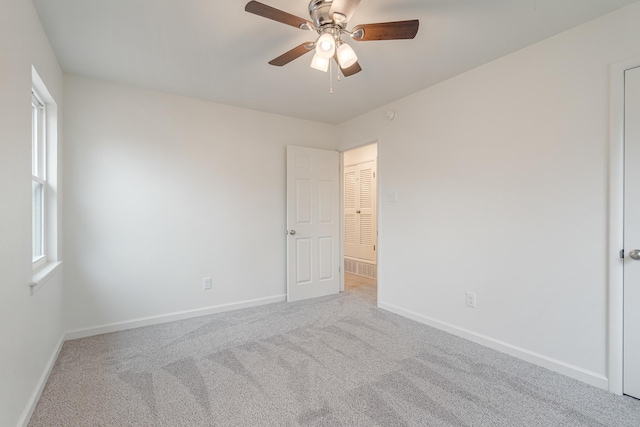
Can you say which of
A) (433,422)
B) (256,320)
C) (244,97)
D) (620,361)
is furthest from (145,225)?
(620,361)

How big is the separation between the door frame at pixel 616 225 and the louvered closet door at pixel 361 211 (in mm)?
3218

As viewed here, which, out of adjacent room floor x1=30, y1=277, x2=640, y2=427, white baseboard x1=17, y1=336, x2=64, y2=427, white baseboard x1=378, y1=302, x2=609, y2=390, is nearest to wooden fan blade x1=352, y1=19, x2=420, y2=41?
adjacent room floor x1=30, y1=277, x2=640, y2=427

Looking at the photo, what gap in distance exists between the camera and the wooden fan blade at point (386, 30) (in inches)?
61.8

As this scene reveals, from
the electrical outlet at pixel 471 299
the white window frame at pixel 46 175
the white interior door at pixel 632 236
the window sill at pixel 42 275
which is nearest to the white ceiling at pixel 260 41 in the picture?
the white window frame at pixel 46 175

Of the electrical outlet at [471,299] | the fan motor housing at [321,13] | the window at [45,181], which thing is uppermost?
the fan motor housing at [321,13]

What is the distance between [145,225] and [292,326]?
1.82m

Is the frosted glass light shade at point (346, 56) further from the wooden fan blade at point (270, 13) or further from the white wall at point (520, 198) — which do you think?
the white wall at point (520, 198)

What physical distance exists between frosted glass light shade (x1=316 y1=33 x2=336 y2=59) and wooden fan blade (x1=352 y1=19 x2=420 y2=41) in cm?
14

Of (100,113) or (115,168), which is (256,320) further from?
(100,113)

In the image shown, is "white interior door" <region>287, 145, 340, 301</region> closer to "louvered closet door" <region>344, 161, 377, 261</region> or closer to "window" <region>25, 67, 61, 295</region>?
"louvered closet door" <region>344, 161, 377, 261</region>

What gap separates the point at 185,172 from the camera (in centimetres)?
318

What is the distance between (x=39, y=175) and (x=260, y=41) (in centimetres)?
203

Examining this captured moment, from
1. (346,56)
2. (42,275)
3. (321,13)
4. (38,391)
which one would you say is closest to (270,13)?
(321,13)

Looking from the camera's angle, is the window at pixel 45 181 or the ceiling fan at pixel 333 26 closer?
the ceiling fan at pixel 333 26
